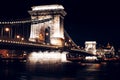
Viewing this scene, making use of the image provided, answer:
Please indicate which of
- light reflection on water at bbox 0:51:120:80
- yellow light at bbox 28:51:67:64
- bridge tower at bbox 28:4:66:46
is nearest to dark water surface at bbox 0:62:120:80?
light reflection on water at bbox 0:51:120:80

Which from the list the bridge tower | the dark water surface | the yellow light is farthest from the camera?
the bridge tower

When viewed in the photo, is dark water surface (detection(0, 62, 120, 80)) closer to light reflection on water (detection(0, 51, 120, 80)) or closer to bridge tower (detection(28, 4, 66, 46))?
light reflection on water (detection(0, 51, 120, 80))

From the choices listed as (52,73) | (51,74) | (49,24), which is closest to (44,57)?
(49,24)

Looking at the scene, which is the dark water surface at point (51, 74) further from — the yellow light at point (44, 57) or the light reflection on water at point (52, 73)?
the yellow light at point (44, 57)

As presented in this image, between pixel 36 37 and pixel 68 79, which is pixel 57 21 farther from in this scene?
pixel 68 79

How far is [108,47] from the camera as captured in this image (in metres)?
144

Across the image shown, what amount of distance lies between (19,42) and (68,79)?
9400mm

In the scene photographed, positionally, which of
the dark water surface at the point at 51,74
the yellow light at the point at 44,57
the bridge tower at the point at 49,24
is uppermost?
the bridge tower at the point at 49,24

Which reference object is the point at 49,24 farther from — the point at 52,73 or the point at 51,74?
the point at 51,74

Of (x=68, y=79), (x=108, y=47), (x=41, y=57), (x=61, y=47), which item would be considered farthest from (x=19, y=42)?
(x=108, y=47)

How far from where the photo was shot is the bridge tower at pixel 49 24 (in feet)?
211

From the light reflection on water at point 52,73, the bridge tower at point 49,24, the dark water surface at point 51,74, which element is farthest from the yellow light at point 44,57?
the dark water surface at point 51,74

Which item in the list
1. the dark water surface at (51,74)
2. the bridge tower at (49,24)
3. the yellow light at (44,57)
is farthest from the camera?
the bridge tower at (49,24)

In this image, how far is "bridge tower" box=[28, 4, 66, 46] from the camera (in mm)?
64375
